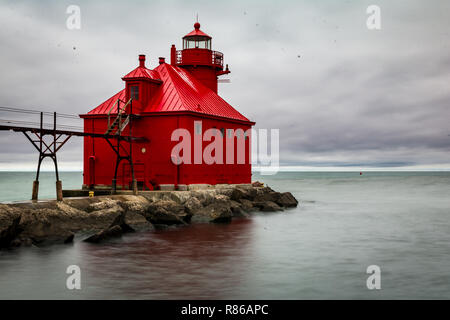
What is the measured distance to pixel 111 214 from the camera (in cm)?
1778

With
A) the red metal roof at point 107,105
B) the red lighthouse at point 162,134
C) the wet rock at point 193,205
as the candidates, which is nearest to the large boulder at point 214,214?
the wet rock at point 193,205

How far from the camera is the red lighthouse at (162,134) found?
24344 mm

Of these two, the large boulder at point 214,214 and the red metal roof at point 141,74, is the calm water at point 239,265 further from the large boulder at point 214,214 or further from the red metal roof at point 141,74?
the red metal roof at point 141,74

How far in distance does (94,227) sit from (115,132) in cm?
821

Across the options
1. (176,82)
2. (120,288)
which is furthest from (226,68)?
(120,288)

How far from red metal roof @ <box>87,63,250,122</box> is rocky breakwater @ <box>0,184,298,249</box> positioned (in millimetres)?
4401

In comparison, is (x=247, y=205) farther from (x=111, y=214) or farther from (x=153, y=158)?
(x=111, y=214)

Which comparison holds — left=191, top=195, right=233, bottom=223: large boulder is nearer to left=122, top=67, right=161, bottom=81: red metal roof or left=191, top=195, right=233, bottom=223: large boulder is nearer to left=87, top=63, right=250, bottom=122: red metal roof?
left=87, top=63, right=250, bottom=122: red metal roof

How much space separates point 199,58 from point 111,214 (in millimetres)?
15614

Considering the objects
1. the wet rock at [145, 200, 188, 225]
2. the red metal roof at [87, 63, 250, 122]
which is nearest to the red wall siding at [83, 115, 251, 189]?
the red metal roof at [87, 63, 250, 122]

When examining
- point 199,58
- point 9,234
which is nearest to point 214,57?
point 199,58
